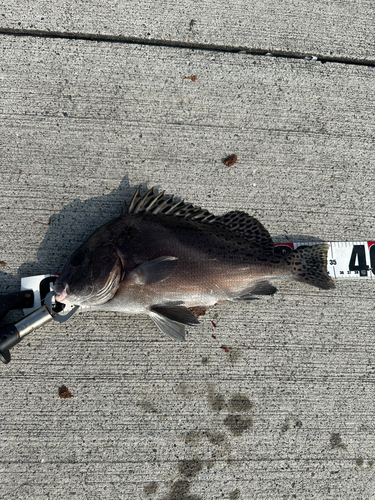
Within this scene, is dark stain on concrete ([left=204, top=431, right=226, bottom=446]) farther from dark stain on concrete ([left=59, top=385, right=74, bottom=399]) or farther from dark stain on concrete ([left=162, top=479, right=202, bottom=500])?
dark stain on concrete ([left=59, top=385, right=74, bottom=399])

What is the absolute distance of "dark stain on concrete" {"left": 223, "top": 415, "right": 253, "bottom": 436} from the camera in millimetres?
2969

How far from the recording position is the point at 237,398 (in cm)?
301

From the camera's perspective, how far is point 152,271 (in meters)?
2.57

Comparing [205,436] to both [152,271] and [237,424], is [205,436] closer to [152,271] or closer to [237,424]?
[237,424]

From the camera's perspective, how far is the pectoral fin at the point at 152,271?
2572mm

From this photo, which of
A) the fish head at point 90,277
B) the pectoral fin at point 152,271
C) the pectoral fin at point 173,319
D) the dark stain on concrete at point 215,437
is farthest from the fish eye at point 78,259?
the dark stain on concrete at point 215,437

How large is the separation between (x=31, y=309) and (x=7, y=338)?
347mm

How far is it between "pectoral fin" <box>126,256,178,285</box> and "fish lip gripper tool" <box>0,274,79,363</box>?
64 centimetres

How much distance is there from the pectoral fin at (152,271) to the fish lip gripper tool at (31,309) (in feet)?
2.09

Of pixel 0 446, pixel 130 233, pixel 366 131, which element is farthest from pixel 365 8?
pixel 0 446

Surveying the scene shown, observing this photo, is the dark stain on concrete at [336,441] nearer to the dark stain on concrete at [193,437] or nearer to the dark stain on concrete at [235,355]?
the dark stain on concrete at [235,355]

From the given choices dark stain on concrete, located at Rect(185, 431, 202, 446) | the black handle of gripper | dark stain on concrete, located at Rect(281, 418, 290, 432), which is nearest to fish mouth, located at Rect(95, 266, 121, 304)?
the black handle of gripper

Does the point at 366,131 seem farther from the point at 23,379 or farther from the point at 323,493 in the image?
the point at 23,379

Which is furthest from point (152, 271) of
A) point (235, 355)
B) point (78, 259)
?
point (235, 355)
